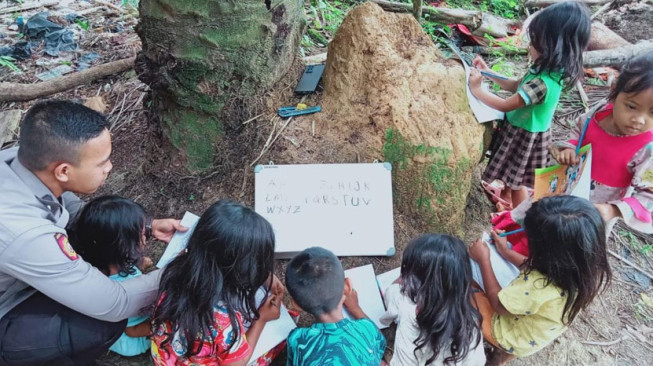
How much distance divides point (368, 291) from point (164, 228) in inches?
48.6

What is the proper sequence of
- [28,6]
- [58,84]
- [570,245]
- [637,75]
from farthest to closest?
[28,6], [58,84], [637,75], [570,245]

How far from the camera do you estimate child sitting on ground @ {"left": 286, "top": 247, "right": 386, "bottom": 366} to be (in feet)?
A: 6.25

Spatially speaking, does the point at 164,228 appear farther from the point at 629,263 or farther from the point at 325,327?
the point at 629,263

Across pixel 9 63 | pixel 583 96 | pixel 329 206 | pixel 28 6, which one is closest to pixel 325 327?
pixel 329 206

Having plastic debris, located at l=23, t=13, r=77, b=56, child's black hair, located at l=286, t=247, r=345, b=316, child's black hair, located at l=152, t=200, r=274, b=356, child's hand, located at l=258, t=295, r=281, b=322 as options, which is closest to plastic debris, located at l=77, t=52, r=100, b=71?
plastic debris, located at l=23, t=13, r=77, b=56

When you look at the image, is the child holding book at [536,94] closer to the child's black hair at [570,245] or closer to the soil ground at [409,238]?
the soil ground at [409,238]

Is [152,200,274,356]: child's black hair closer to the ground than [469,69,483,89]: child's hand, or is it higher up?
closer to the ground

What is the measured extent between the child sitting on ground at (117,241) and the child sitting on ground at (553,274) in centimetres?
180

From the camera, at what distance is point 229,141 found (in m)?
2.80

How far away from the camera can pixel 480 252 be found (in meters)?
2.45

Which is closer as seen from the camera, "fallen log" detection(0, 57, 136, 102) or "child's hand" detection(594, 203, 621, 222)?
"child's hand" detection(594, 203, 621, 222)

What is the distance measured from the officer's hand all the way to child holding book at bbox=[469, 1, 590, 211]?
2.01m

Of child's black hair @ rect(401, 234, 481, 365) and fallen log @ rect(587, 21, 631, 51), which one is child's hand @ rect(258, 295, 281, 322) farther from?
fallen log @ rect(587, 21, 631, 51)

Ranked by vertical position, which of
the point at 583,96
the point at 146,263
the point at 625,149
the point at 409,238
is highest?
the point at 625,149
